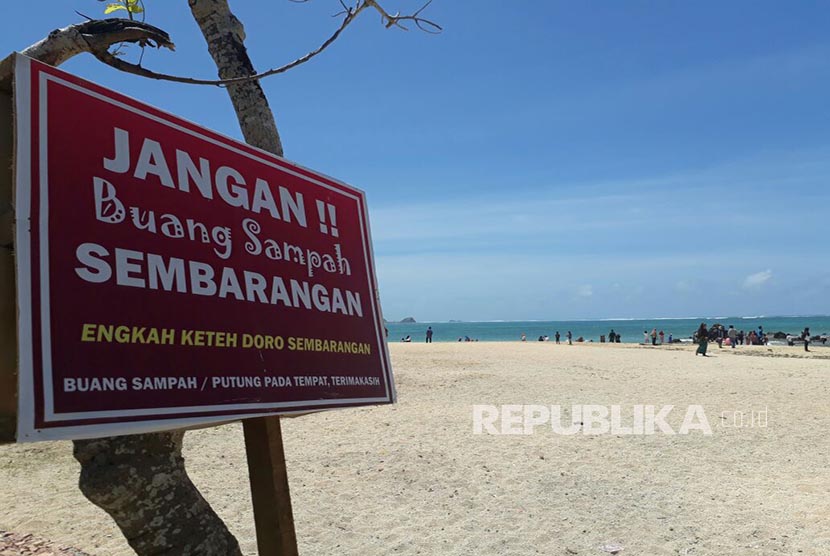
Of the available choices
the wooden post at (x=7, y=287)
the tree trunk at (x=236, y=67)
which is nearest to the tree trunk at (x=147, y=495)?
the wooden post at (x=7, y=287)

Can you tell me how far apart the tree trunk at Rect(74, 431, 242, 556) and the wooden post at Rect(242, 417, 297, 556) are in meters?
0.36

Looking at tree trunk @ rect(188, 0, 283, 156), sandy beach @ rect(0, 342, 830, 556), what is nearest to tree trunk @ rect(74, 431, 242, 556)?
tree trunk @ rect(188, 0, 283, 156)

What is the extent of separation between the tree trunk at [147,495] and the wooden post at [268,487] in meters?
0.36

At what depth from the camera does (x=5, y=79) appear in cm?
184

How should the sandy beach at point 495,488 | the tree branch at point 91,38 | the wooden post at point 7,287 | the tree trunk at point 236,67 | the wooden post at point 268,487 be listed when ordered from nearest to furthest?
the wooden post at point 7,287 → the wooden post at point 268,487 → the tree branch at point 91,38 → the tree trunk at point 236,67 → the sandy beach at point 495,488

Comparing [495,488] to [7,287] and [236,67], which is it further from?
[7,287]

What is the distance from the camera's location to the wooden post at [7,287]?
1.68 m

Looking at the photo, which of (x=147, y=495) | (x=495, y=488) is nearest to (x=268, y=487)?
(x=147, y=495)

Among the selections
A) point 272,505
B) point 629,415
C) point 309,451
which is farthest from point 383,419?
point 272,505

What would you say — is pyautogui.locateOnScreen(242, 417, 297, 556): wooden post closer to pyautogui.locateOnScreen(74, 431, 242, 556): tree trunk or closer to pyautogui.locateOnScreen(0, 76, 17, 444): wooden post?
pyautogui.locateOnScreen(74, 431, 242, 556): tree trunk

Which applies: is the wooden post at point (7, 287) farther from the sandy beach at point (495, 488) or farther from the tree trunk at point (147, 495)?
the sandy beach at point (495, 488)

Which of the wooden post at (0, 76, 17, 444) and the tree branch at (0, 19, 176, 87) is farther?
the tree branch at (0, 19, 176, 87)

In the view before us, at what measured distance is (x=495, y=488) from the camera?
7.20 metres

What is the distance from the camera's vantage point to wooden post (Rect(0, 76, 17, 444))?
1677 millimetres
